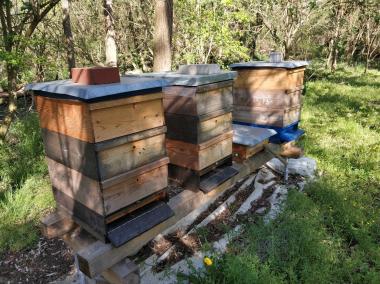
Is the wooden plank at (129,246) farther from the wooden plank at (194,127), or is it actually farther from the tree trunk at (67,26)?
the tree trunk at (67,26)

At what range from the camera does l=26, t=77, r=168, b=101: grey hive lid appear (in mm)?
1789

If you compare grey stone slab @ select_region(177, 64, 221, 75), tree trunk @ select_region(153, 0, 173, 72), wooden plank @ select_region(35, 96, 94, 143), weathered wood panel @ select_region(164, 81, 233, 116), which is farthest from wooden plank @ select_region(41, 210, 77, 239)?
tree trunk @ select_region(153, 0, 173, 72)

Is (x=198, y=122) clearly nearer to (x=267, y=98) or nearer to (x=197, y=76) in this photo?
(x=197, y=76)

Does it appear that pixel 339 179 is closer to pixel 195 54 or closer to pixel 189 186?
pixel 189 186

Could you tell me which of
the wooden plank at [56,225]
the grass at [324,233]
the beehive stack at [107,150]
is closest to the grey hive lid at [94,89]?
the beehive stack at [107,150]

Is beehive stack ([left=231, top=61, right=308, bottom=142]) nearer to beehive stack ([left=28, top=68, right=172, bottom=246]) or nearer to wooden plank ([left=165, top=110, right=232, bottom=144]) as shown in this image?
wooden plank ([left=165, top=110, right=232, bottom=144])

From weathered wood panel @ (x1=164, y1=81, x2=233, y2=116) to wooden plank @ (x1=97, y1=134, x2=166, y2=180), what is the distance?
0.38m

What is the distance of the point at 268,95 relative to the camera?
3.76 meters

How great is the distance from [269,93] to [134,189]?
7.25 ft

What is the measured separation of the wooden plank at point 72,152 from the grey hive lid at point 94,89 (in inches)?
11.4

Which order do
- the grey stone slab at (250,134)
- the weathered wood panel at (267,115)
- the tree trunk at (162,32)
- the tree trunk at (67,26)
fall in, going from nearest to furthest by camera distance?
the grey stone slab at (250,134) < the weathered wood panel at (267,115) < the tree trunk at (162,32) < the tree trunk at (67,26)

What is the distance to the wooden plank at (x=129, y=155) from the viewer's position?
199cm

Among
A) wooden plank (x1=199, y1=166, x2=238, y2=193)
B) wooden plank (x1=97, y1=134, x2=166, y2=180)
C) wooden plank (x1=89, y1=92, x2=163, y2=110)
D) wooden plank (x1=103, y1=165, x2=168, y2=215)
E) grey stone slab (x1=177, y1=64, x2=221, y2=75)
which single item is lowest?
wooden plank (x1=199, y1=166, x2=238, y2=193)

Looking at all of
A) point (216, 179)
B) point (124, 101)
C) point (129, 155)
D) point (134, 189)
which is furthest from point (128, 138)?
point (216, 179)
